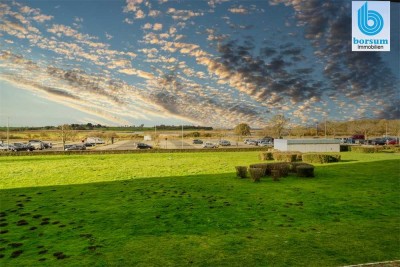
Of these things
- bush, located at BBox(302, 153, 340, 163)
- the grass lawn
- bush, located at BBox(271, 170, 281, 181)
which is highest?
bush, located at BBox(302, 153, 340, 163)

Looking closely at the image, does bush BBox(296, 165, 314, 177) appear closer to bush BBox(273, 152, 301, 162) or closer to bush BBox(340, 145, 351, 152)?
bush BBox(273, 152, 301, 162)

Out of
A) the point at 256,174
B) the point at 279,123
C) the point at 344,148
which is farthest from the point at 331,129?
the point at 256,174

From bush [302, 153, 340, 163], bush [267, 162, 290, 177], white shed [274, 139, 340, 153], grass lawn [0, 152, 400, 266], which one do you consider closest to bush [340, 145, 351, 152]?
white shed [274, 139, 340, 153]

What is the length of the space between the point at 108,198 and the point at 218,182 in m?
7.30

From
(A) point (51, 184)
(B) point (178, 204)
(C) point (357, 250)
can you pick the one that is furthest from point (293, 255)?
(A) point (51, 184)

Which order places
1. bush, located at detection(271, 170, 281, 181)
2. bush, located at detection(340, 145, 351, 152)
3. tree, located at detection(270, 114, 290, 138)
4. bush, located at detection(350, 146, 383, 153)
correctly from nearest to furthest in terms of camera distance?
bush, located at detection(271, 170, 281, 181) → bush, located at detection(350, 146, 383, 153) → bush, located at detection(340, 145, 351, 152) → tree, located at detection(270, 114, 290, 138)

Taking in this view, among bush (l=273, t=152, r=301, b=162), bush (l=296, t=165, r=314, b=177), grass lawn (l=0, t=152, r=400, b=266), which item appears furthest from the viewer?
bush (l=273, t=152, r=301, b=162)

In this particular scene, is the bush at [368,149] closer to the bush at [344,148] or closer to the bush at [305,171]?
the bush at [344,148]

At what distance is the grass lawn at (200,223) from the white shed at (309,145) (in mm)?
24948

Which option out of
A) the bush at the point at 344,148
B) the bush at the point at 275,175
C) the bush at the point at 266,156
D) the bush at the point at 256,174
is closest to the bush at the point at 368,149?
the bush at the point at 344,148

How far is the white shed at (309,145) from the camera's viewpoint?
43562 mm

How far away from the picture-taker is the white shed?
1715 inches

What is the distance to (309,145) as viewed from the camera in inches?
1719

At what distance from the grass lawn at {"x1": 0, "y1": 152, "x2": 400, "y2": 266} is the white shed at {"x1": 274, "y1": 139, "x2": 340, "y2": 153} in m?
24.9
